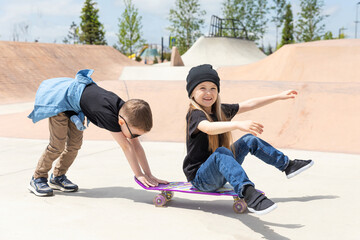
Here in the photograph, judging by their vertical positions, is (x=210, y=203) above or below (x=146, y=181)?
below

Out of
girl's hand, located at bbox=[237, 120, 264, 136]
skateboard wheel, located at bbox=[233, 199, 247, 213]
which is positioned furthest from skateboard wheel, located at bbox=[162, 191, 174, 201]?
girl's hand, located at bbox=[237, 120, 264, 136]

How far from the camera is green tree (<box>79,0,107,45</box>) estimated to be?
46.3 meters

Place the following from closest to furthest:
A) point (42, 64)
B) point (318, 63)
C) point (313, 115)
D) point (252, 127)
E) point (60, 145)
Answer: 1. point (252, 127)
2. point (60, 145)
3. point (313, 115)
4. point (318, 63)
5. point (42, 64)

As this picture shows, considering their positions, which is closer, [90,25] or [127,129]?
[127,129]

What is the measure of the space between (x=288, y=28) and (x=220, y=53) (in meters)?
25.5

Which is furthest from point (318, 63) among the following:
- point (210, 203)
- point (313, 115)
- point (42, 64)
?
point (42, 64)

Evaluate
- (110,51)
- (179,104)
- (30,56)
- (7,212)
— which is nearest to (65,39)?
(110,51)

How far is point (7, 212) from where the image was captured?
2971 millimetres

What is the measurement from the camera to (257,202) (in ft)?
8.09

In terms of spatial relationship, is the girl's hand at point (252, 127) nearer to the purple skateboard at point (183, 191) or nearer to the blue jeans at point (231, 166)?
the blue jeans at point (231, 166)

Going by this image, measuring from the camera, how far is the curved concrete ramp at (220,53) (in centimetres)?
2700

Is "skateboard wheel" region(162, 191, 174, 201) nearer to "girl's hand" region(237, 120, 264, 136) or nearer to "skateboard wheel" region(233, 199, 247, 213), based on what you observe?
"skateboard wheel" region(233, 199, 247, 213)

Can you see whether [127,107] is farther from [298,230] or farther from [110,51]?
[110,51]

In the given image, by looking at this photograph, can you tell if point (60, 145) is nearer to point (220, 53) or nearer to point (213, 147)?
point (213, 147)
